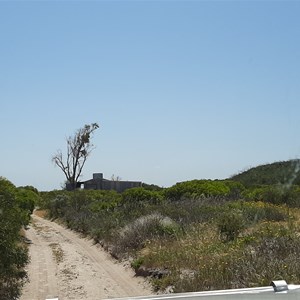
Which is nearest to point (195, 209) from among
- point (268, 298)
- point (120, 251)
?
point (120, 251)

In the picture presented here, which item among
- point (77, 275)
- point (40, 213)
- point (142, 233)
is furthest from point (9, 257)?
point (40, 213)

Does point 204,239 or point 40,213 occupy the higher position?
point 40,213

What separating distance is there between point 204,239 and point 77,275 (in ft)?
12.9

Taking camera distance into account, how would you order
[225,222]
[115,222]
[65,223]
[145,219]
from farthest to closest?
[65,223] → [115,222] → [145,219] → [225,222]

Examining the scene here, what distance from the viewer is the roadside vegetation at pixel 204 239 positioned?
9625mm

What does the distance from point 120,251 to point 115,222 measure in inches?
187

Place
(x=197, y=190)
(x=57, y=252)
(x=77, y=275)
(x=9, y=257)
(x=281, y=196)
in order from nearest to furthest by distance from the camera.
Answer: (x=9, y=257)
(x=77, y=275)
(x=57, y=252)
(x=281, y=196)
(x=197, y=190)

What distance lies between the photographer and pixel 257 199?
2867 cm

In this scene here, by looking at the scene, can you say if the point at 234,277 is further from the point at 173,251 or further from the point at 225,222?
the point at 225,222

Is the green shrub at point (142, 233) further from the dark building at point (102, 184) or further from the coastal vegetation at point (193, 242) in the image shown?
the dark building at point (102, 184)

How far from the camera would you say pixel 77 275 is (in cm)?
1464

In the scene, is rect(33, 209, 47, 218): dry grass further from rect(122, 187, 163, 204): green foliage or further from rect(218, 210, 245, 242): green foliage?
rect(218, 210, 245, 242): green foliage

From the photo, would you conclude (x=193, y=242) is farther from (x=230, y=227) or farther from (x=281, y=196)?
(x=281, y=196)

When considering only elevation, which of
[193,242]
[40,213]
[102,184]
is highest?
[102,184]
